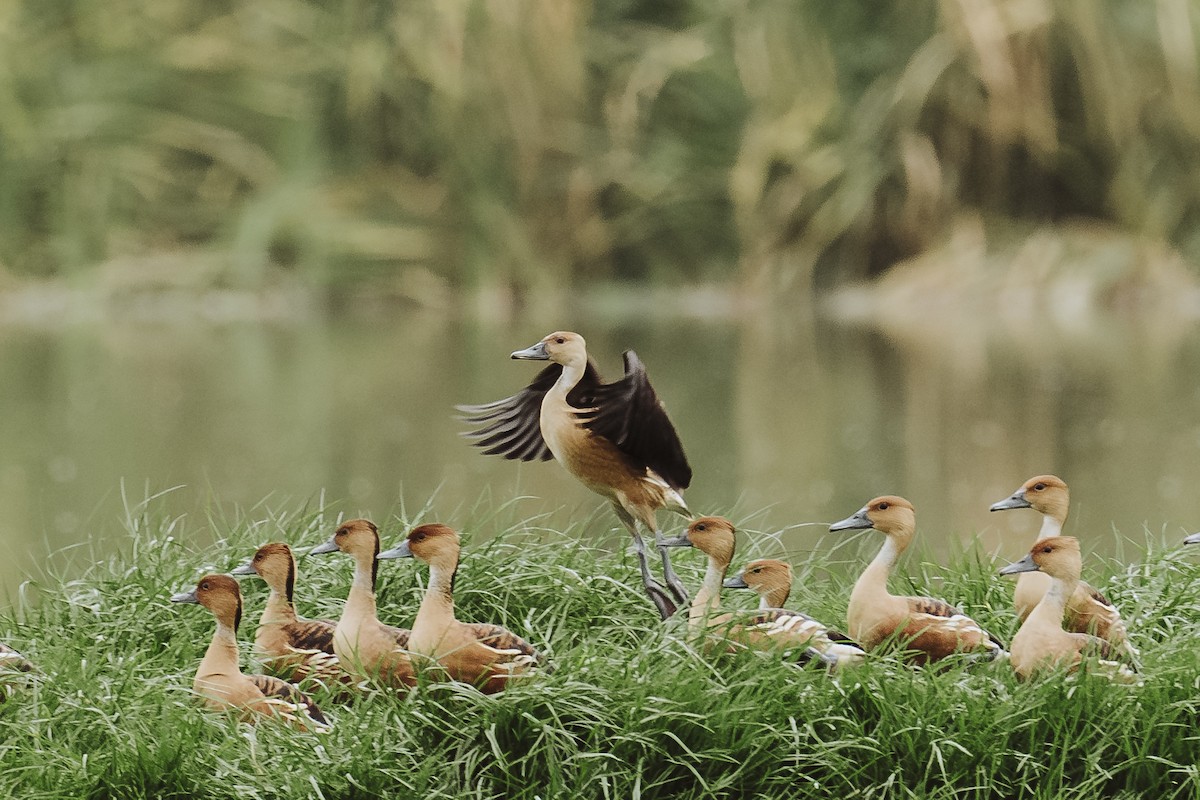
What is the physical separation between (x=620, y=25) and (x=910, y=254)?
120 inches

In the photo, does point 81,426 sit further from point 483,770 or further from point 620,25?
point 620,25

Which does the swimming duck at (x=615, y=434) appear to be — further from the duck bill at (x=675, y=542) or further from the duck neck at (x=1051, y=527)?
the duck neck at (x=1051, y=527)

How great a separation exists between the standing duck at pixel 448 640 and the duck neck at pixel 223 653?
30 cm

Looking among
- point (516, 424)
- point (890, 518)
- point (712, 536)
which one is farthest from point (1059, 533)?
point (516, 424)

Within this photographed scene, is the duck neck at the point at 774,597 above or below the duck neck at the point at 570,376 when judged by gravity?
below

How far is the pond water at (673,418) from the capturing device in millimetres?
5289

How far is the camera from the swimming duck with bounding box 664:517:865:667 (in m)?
2.72

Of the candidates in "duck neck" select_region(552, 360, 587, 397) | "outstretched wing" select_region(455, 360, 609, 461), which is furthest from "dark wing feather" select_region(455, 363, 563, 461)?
"duck neck" select_region(552, 360, 587, 397)

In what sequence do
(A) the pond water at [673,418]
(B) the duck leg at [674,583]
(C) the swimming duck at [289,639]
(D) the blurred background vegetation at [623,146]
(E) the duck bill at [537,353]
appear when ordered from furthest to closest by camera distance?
1. (D) the blurred background vegetation at [623,146]
2. (A) the pond water at [673,418]
3. (B) the duck leg at [674,583]
4. (C) the swimming duck at [289,639]
5. (E) the duck bill at [537,353]

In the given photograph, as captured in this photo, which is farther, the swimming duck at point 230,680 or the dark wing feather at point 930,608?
the dark wing feather at point 930,608

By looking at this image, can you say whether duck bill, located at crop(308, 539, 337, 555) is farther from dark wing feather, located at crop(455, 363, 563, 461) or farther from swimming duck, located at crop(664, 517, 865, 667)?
swimming duck, located at crop(664, 517, 865, 667)

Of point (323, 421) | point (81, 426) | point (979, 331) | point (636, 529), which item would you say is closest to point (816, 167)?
point (979, 331)

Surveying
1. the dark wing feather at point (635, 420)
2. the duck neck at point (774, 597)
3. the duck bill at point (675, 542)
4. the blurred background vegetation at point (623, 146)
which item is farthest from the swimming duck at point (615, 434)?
the blurred background vegetation at point (623, 146)

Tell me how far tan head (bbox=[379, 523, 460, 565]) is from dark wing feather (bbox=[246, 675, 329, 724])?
0.27 metres
